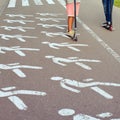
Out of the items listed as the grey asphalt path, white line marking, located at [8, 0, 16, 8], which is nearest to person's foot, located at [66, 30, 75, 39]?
the grey asphalt path

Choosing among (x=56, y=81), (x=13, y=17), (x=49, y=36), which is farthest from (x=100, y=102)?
(x=13, y=17)

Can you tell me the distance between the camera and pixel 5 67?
796 cm

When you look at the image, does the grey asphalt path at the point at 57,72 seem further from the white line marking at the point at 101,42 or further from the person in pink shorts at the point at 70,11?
the person in pink shorts at the point at 70,11

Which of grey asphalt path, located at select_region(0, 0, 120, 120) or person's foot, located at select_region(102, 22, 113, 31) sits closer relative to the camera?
grey asphalt path, located at select_region(0, 0, 120, 120)

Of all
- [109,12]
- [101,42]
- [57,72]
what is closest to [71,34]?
[101,42]

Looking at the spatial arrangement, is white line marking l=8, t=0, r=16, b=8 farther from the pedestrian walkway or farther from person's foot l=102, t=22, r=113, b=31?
person's foot l=102, t=22, r=113, b=31

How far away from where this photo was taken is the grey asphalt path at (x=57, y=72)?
5.79 m

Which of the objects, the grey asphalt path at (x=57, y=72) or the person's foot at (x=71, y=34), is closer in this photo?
the grey asphalt path at (x=57, y=72)

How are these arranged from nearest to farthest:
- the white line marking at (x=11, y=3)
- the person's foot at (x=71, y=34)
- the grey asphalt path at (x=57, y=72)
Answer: the grey asphalt path at (x=57, y=72), the person's foot at (x=71, y=34), the white line marking at (x=11, y=3)

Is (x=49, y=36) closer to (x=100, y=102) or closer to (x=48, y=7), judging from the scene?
(x=100, y=102)

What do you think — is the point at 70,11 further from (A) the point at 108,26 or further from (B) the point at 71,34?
(A) the point at 108,26

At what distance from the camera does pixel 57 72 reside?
7.62 metres

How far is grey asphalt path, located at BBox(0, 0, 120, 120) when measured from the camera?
19.0 feet

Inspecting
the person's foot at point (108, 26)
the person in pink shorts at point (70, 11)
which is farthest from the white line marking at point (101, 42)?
the person in pink shorts at point (70, 11)
